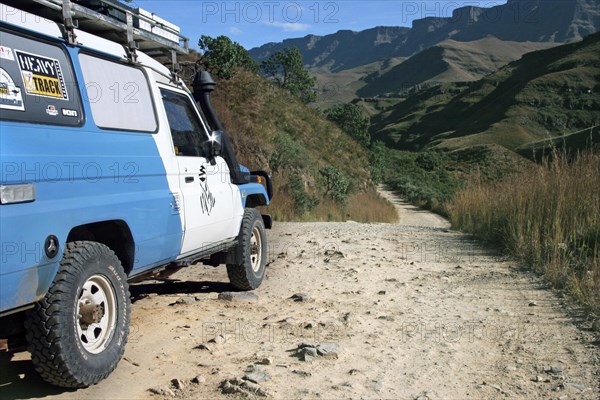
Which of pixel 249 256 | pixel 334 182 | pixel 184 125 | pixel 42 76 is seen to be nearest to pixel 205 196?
pixel 184 125

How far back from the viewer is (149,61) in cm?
535

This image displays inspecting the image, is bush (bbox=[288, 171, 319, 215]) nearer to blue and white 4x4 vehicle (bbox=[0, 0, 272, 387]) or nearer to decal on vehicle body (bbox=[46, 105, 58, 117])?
blue and white 4x4 vehicle (bbox=[0, 0, 272, 387])

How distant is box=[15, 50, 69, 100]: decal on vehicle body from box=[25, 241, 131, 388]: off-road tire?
99 cm

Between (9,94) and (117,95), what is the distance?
1.20 meters

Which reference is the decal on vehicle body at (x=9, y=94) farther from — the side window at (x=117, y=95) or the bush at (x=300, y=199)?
the bush at (x=300, y=199)

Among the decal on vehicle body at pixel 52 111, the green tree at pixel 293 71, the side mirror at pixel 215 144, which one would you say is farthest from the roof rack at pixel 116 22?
the green tree at pixel 293 71

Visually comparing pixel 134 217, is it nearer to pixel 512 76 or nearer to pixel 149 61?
pixel 149 61

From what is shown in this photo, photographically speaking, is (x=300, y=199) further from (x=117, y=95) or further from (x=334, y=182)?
(x=117, y=95)

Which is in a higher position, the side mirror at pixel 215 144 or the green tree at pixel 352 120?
the green tree at pixel 352 120

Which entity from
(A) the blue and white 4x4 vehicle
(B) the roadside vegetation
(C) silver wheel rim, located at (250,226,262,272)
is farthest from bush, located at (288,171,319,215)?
(A) the blue and white 4x4 vehicle

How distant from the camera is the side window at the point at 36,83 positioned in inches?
136

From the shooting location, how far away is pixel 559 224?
840 cm

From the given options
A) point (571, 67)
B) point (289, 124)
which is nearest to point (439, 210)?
point (289, 124)

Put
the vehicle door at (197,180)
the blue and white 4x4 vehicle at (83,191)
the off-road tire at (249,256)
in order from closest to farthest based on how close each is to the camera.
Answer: the blue and white 4x4 vehicle at (83,191) → the vehicle door at (197,180) → the off-road tire at (249,256)
